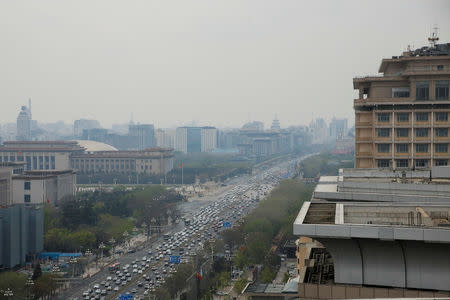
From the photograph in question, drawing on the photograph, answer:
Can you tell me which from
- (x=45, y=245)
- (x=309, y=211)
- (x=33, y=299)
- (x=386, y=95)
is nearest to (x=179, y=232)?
(x=45, y=245)

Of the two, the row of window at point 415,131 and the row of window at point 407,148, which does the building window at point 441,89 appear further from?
the row of window at point 407,148

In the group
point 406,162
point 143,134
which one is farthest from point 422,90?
point 143,134

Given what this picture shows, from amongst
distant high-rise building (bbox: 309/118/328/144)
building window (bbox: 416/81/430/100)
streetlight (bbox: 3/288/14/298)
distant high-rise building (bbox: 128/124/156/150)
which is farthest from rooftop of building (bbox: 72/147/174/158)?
distant high-rise building (bbox: 309/118/328/144)

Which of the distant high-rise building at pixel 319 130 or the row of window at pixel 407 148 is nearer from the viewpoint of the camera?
the row of window at pixel 407 148

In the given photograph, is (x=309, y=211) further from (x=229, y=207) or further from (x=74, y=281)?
(x=229, y=207)

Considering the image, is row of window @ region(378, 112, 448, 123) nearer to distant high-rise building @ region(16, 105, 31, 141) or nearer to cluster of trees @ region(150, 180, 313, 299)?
cluster of trees @ region(150, 180, 313, 299)

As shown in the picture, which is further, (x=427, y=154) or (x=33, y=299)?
(x=33, y=299)

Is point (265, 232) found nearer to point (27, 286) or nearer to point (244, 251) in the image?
point (244, 251)

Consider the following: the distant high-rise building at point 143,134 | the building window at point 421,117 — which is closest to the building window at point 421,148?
the building window at point 421,117
